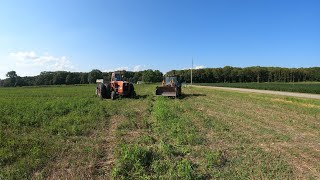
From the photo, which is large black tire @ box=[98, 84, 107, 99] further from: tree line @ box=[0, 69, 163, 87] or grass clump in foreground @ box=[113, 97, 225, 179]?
tree line @ box=[0, 69, 163, 87]

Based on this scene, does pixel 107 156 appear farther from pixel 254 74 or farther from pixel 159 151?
pixel 254 74

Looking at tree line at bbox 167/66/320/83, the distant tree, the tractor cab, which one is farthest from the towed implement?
the distant tree

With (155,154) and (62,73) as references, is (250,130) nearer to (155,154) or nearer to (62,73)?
(155,154)

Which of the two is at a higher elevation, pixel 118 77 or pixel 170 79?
pixel 118 77

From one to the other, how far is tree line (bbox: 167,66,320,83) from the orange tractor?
312 ft

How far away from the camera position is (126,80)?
2531cm

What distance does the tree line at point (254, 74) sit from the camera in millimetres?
123875

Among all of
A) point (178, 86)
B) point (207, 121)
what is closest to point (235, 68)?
point (178, 86)

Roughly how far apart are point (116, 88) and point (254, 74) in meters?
116

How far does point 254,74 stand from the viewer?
431 feet

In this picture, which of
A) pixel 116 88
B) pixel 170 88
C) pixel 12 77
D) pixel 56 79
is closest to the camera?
pixel 116 88

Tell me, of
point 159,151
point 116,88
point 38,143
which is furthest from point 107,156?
point 116,88

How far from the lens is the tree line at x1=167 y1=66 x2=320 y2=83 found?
123875 mm

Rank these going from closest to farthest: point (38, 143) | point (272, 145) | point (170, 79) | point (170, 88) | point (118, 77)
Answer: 1. point (38, 143)
2. point (272, 145)
3. point (118, 77)
4. point (170, 88)
5. point (170, 79)
